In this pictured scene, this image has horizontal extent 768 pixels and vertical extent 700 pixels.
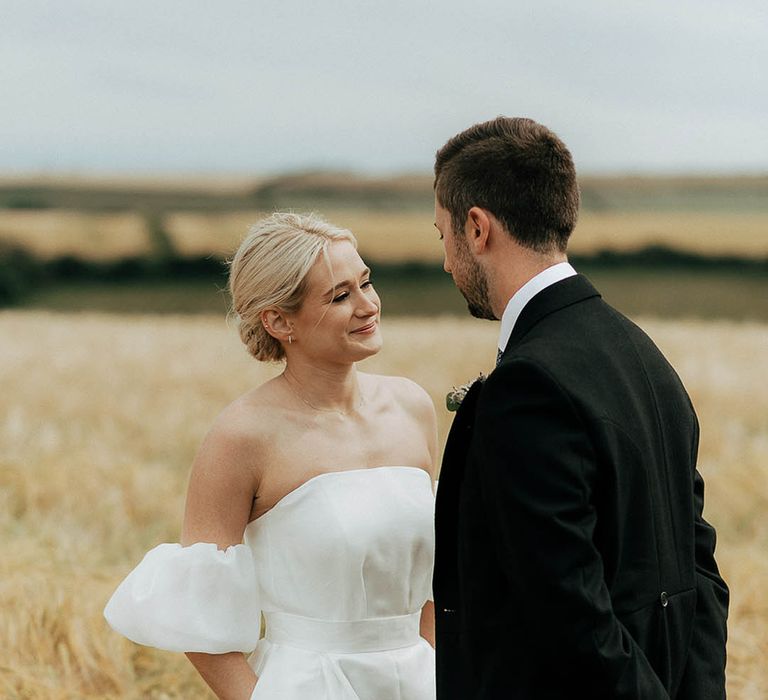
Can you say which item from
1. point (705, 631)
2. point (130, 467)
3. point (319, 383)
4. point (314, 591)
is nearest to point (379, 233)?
point (130, 467)

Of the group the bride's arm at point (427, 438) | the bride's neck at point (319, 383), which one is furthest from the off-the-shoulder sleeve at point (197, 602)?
the bride's arm at point (427, 438)

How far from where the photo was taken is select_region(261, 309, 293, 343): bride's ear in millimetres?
3164

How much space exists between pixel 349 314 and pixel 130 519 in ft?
12.7

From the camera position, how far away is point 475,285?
2.61 metres

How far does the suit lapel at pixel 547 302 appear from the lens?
8.27 feet

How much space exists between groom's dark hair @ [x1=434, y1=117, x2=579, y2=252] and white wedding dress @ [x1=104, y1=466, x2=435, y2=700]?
0.92 m

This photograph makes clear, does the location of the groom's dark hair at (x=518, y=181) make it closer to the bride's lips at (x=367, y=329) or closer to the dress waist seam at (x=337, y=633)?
the bride's lips at (x=367, y=329)

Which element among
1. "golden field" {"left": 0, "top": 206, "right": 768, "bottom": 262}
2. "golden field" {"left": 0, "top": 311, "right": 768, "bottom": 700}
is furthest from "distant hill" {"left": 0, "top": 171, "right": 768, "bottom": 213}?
"golden field" {"left": 0, "top": 311, "right": 768, "bottom": 700}

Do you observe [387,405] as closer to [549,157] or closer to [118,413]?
[549,157]

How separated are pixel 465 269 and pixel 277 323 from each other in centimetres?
78

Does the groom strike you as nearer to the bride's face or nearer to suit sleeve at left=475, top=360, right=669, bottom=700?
suit sleeve at left=475, top=360, right=669, bottom=700

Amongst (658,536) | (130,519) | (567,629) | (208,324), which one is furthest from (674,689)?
(208,324)

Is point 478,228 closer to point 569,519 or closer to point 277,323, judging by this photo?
point 569,519

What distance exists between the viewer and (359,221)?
105 feet
